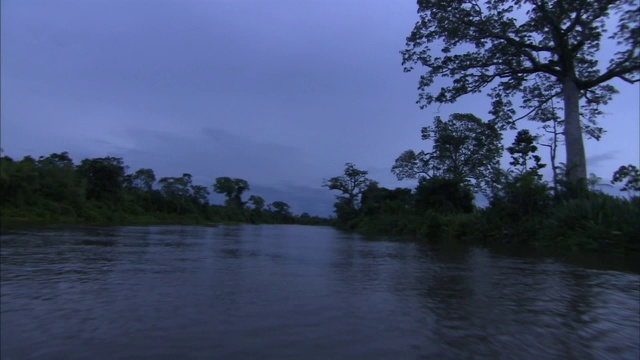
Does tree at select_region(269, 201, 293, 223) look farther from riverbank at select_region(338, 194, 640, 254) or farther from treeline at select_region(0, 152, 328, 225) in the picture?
riverbank at select_region(338, 194, 640, 254)

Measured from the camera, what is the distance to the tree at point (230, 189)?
285ft

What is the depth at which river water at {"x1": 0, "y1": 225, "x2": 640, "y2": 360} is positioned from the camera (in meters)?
2.85

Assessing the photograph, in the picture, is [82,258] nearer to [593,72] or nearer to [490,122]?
[490,122]

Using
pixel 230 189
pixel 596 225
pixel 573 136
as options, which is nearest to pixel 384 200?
pixel 573 136

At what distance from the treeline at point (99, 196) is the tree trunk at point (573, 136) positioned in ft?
60.1

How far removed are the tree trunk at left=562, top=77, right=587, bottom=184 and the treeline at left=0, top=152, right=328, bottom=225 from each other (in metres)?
18.3

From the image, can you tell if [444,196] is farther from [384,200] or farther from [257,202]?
[257,202]

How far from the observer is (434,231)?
22.0m

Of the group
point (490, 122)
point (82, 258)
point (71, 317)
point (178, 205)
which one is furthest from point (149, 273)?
point (178, 205)

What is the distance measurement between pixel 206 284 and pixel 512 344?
331 centimetres

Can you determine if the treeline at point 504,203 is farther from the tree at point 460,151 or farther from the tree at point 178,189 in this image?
the tree at point 178,189

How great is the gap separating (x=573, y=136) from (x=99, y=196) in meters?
35.3

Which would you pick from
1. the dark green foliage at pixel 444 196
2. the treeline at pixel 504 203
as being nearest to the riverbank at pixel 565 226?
the treeline at pixel 504 203

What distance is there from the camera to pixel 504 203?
16.5 metres
